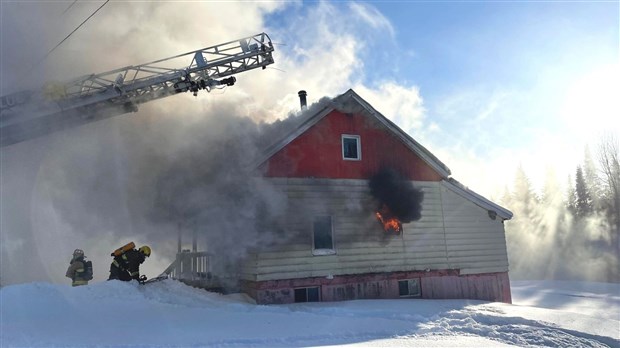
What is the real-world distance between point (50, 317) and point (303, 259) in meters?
6.62

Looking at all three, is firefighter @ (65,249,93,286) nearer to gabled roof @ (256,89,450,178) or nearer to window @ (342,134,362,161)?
gabled roof @ (256,89,450,178)

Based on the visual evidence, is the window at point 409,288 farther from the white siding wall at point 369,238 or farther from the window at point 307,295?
the window at point 307,295

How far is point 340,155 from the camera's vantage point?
14.0m

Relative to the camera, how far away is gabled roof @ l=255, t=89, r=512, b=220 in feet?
43.4

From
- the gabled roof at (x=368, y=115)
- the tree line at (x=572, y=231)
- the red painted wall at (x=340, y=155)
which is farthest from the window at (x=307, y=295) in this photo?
the tree line at (x=572, y=231)

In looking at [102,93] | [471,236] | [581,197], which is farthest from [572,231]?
[102,93]

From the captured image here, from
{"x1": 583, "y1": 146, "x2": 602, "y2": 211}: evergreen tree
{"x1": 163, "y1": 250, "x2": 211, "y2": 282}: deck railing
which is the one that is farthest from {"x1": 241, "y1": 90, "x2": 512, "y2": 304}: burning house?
{"x1": 583, "y1": 146, "x2": 602, "y2": 211}: evergreen tree

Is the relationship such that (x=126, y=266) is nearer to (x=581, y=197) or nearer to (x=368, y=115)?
(x=368, y=115)

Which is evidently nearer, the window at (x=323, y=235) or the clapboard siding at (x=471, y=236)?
the window at (x=323, y=235)

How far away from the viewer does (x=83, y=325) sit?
792 centimetres

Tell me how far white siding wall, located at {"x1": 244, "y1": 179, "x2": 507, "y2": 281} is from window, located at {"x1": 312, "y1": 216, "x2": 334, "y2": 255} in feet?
0.53

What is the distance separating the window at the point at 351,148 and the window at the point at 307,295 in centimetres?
440

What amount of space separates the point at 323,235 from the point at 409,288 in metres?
3.54

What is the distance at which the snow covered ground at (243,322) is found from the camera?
7570 millimetres
